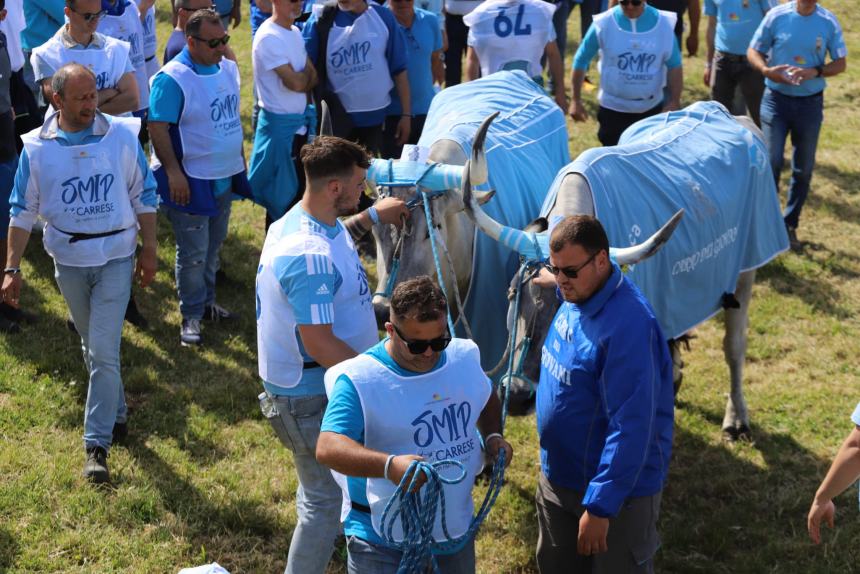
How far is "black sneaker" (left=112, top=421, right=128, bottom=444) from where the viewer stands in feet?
20.7

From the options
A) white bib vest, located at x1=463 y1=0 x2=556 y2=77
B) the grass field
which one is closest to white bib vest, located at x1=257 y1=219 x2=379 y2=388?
the grass field

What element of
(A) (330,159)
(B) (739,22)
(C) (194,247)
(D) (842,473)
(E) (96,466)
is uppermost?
(A) (330,159)

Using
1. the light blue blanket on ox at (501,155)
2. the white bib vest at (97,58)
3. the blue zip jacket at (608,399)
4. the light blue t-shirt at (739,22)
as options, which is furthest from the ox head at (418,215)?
the light blue t-shirt at (739,22)

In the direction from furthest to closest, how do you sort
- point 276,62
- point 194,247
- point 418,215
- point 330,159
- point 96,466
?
point 276,62, point 194,247, point 96,466, point 418,215, point 330,159

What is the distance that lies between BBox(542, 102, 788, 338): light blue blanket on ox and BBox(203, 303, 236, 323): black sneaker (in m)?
3.08

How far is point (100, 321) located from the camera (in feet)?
18.8

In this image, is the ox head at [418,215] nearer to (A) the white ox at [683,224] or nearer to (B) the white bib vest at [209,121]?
(A) the white ox at [683,224]

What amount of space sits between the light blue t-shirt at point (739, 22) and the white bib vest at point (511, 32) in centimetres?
223

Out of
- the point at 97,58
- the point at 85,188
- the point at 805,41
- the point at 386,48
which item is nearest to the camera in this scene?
the point at 85,188

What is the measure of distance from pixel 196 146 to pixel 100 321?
1.79 m

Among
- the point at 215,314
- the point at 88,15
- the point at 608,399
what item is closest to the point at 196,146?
the point at 88,15

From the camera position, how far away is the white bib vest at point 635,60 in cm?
862

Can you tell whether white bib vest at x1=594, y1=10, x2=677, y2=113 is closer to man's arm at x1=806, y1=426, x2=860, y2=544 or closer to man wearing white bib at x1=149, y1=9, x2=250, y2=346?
man wearing white bib at x1=149, y1=9, x2=250, y2=346

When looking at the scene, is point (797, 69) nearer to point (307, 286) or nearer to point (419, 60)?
point (419, 60)
